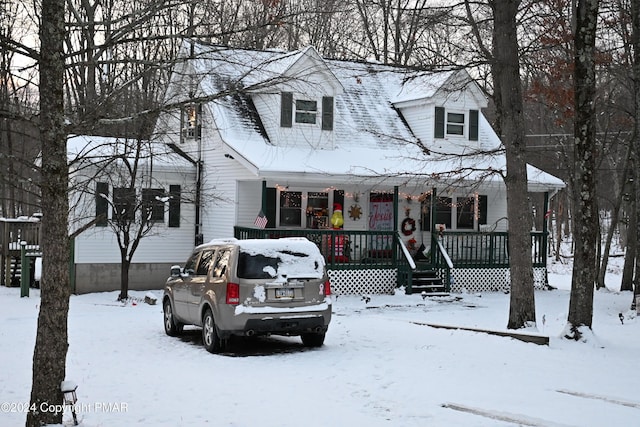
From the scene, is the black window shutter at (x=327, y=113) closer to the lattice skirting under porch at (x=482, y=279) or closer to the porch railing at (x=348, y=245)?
the porch railing at (x=348, y=245)

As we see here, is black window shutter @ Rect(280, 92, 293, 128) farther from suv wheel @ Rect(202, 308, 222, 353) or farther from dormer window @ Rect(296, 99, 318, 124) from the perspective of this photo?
suv wheel @ Rect(202, 308, 222, 353)

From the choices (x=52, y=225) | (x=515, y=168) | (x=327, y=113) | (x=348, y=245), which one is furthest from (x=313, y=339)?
(x=327, y=113)

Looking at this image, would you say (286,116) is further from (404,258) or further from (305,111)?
(404,258)

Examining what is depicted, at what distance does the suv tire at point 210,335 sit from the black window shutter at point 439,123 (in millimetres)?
14678

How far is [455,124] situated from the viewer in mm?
25641

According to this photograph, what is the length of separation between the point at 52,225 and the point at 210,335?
18.9 feet

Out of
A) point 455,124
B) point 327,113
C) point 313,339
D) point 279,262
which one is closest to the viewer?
point 279,262

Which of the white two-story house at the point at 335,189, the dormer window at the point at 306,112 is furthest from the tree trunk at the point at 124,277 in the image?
the dormer window at the point at 306,112

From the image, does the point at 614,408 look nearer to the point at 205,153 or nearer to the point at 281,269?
the point at 281,269

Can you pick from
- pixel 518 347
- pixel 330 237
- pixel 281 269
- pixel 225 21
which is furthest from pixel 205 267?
pixel 330 237

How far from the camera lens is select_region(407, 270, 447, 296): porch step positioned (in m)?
22.0

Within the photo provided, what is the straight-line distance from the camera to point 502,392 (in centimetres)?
884

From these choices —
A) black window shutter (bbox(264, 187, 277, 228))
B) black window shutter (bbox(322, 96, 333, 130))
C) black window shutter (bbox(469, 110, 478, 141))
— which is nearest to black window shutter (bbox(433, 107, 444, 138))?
black window shutter (bbox(469, 110, 478, 141))

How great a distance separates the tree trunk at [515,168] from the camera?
13102mm
